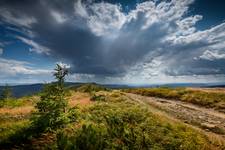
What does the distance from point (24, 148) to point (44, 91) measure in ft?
13.1

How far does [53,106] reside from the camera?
12.8 meters

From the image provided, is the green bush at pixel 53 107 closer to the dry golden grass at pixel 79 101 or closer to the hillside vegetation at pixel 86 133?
the hillside vegetation at pixel 86 133

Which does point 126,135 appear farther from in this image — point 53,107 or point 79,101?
point 79,101

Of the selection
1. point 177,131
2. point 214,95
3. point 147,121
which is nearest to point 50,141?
point 147,121

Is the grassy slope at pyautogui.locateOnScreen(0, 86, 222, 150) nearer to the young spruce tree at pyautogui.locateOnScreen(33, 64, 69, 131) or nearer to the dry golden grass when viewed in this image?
the young spruce tree at pyautogui.locateOnScreen(33, 64, 69, 131)

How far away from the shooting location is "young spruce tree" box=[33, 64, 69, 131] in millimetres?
12781

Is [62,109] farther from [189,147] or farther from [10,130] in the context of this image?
[189,147]

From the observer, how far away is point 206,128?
15.8 metres

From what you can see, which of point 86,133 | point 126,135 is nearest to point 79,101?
point 126,135

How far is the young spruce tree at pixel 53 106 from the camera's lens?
41.9 feet

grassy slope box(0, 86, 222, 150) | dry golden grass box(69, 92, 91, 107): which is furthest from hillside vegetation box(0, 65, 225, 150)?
dry golden grass box(69, 92, 91, 107)

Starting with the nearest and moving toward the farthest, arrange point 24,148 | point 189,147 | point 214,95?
point 24,148 → point 189,147 → point 214,95

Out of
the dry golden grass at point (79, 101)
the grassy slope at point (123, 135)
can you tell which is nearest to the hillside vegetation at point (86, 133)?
the grassy slope at point (123, 135)

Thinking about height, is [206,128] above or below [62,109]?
below
